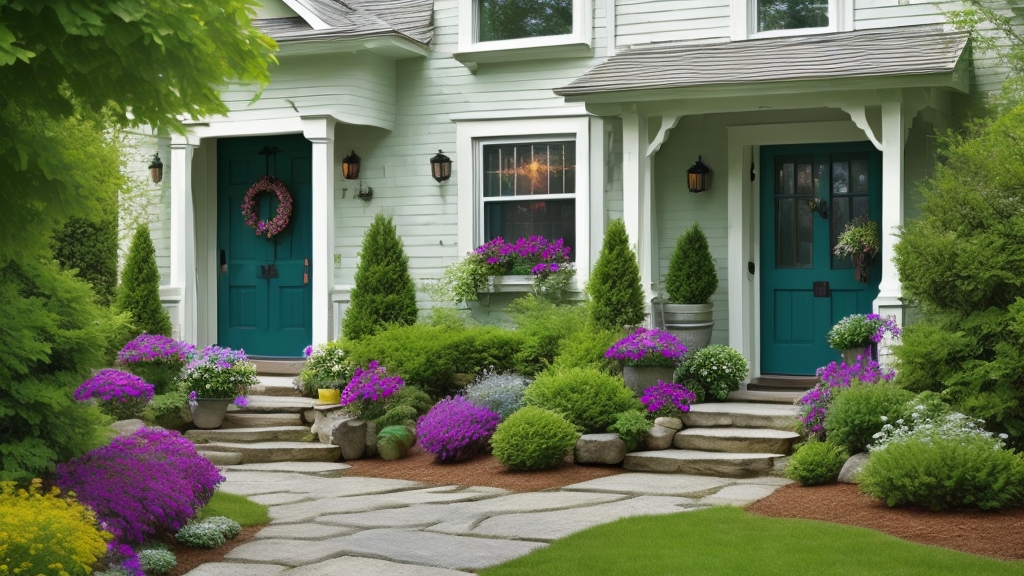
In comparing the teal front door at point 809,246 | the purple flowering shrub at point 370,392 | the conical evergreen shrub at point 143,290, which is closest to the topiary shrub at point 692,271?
the teal front door at point 809,246

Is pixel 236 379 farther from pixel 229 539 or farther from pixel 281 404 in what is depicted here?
pixel 229 539

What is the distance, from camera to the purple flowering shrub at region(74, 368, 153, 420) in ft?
33.2

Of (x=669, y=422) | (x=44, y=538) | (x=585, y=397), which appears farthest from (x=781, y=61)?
(x=44, y=538)

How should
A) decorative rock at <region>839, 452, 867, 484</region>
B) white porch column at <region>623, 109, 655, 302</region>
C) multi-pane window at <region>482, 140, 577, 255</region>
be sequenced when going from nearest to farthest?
decorative rock at <region>839, 452, 867, 484</region> → white porch column at <region>623, 109, 655, 302</region> → multi-pane window at <region>482, 140, 577, 255</region>

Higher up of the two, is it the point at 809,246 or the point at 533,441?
the point at 809,246

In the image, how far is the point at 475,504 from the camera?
8.05m

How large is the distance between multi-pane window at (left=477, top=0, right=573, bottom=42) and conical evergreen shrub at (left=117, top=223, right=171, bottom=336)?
418 centimetres

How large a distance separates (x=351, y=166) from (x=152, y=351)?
3174 mm

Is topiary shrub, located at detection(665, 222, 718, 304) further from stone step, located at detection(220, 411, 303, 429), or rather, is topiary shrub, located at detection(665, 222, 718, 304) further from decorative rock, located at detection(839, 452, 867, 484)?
stone step, located at detection(220, 411, 303, 429)

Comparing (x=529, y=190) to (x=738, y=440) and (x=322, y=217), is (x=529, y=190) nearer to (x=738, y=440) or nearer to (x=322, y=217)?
(x=322, y=217)

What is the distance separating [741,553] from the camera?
20.4 ft

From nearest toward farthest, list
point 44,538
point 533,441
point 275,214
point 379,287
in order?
1. point 44,538
2. point 533,441
3. point 379,287
4. point 275,214

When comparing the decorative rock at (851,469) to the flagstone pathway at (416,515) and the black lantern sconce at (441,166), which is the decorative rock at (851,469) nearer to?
the flagstone pathway at (416,515)

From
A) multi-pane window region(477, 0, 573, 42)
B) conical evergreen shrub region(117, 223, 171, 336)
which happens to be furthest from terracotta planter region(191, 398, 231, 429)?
multi-pane window region(477, 0, 573, 42)
